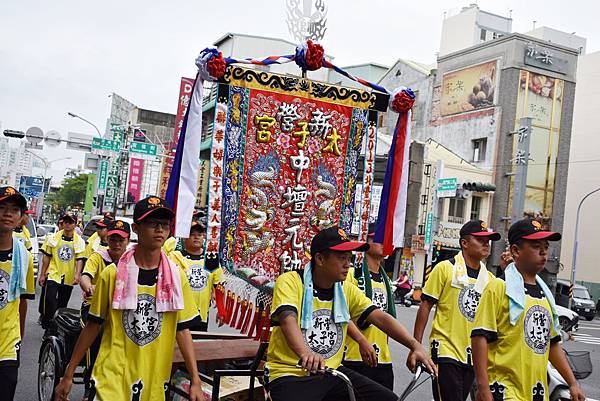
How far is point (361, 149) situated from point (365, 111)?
0.36m

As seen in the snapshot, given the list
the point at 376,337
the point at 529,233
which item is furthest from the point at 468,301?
the point at 529,233

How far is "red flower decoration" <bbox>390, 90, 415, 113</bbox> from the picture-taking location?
5.98 m

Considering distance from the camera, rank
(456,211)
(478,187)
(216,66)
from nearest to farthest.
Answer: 1. (216,66)
2. (478,187)
3. (456,211)

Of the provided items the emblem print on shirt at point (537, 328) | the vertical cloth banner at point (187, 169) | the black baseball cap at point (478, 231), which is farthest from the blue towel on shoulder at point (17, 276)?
the black baseball cap at point (478, 231)

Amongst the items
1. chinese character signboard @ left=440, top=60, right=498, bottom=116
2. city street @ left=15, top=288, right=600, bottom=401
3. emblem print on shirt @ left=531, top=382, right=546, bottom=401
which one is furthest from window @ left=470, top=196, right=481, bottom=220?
emblem print on shirt @ left=531, top=382, right=546, bottom=401

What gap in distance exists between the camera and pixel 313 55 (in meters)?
5.64

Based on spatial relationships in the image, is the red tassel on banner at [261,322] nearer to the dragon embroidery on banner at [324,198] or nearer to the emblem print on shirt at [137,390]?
the dragon embroidery on banner at [324,198]

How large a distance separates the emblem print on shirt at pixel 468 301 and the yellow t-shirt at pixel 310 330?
5.84 feet

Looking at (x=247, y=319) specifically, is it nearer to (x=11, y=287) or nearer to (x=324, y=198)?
(x=324, y=198)

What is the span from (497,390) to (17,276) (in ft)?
10.6

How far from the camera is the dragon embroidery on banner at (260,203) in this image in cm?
557

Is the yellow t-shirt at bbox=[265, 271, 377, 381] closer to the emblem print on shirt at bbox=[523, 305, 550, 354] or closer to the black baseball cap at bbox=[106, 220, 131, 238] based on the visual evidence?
the emblem print on shirt at bbox=[523, 305, 550, 354]

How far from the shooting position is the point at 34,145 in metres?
27.7

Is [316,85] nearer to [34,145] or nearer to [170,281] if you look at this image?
[170,281]
